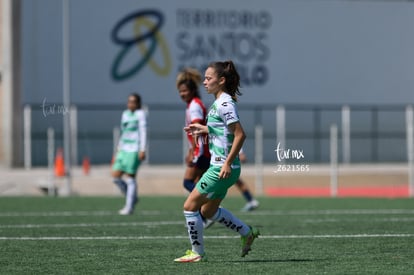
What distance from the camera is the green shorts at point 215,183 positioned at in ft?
35.8

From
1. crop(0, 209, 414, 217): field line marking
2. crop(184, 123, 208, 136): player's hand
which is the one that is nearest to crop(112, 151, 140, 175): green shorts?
crop(0, 209, 414, 217): field line marking

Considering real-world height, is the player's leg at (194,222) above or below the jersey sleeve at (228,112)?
below

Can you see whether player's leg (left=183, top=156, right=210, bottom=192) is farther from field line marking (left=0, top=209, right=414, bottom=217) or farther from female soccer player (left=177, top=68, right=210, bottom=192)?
field line marking (left=0, top=209, right=414, bottom=217)

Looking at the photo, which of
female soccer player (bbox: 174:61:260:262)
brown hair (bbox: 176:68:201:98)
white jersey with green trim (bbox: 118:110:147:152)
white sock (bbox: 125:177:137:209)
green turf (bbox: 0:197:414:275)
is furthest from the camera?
white jersey with green trim (bbox: 118:110:147:152)

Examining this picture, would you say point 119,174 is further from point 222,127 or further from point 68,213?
point 222,127

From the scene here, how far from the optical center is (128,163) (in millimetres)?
19359

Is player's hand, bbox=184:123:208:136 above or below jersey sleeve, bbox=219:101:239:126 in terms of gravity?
below

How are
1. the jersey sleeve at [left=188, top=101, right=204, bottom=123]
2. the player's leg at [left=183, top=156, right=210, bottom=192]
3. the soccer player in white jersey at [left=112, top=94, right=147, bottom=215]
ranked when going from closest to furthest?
the jersey sleeve at [left=188, top=101, right=204, bottom=123]
the player's leg at [left=183, top=156, right=210, bottom=192]
the soccer player in white jersey at [left=112, top=94, right=147, bottom=215]

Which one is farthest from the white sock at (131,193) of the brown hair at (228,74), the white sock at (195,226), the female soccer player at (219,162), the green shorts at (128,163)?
the brown hair at (228,74)

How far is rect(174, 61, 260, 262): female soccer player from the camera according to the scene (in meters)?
10.9

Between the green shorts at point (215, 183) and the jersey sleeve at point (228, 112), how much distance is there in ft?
1.51

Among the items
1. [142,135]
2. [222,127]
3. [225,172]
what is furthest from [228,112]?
[142,135]

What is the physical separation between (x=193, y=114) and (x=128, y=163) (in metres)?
4.34

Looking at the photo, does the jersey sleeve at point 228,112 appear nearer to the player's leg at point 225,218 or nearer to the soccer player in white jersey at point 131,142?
the player's leg at point 225,218
